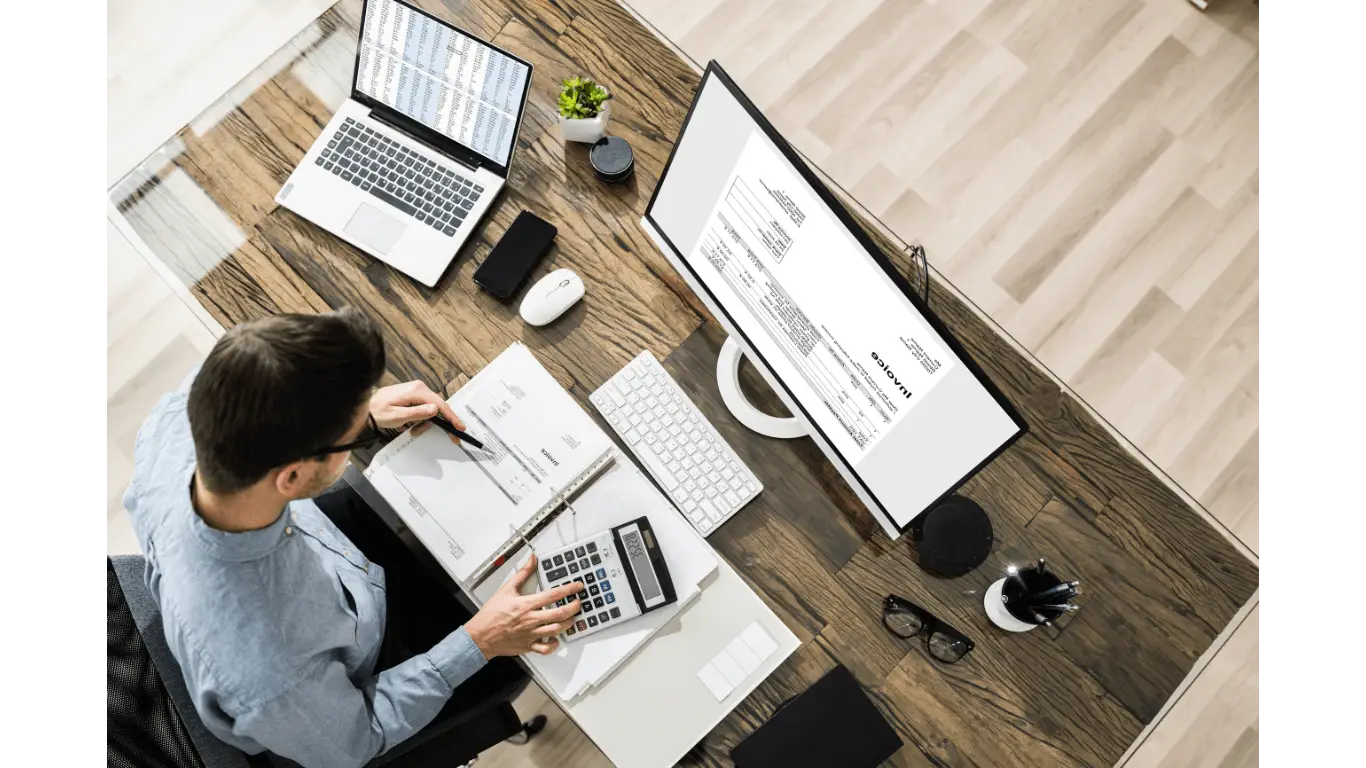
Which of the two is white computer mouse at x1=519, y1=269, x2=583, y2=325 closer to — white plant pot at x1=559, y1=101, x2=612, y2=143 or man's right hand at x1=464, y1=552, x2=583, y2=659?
white plant pot at x1=559, y1=101, x2=612, y2=143

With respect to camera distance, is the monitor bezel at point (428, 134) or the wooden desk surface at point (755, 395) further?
the monitor bezel at point (428, 134)

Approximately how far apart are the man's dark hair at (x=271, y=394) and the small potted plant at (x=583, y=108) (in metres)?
0.67

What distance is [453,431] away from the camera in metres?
1.53

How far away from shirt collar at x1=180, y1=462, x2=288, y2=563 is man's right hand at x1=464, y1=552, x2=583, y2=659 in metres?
0.33

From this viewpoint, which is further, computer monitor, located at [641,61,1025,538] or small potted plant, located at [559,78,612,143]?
small potted plant, located at [559,78,612,143]

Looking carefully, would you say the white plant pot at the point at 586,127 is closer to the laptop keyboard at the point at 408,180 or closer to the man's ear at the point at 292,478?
the laptop keyboard at the point at 408,180

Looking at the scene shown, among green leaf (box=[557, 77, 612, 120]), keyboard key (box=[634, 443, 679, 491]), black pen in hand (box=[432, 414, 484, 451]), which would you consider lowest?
keyboard key (box=[634, 443, 679, 491])

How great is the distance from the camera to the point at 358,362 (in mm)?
1195

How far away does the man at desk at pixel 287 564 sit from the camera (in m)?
1.15

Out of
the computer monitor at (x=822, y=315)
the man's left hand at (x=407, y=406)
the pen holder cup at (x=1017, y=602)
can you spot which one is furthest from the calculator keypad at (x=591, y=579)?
the pen holder cup at (x=1017, y=602)

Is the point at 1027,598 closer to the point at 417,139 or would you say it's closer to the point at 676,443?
the point at 676,443

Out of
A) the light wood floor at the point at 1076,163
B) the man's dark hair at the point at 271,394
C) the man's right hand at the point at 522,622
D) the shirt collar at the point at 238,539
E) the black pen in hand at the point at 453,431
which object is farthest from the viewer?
the light wood floor at the point at 1076,163

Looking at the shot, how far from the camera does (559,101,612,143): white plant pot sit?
1.68 metres

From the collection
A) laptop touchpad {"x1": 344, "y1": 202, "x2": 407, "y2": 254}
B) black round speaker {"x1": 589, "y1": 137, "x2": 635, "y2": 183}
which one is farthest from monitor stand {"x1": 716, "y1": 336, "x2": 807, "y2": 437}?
laptop touchpad {"x1": 344, "y1": 202, "x2": 407, "y2": 254}
